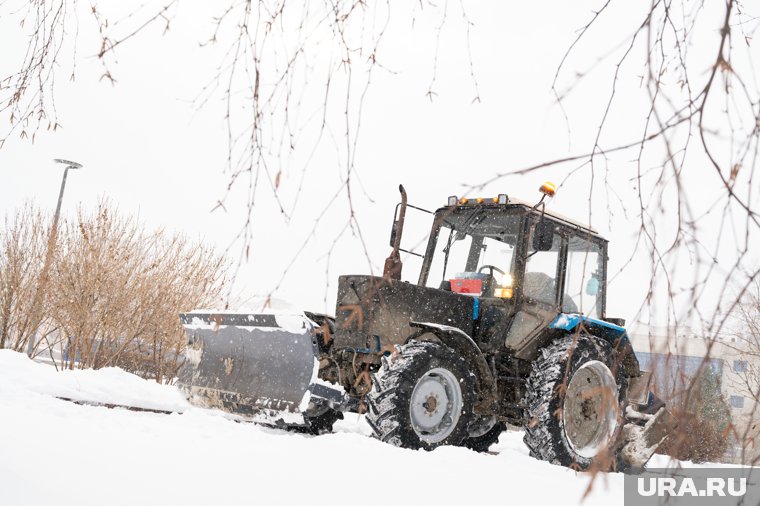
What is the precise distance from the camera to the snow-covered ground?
10.7 ft

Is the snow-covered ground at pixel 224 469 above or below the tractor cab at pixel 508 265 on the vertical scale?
below

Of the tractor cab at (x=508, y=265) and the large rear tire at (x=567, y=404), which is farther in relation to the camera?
the tractor cab at (x=508, y=265)

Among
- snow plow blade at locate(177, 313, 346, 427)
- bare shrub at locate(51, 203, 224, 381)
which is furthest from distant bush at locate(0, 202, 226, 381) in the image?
snow plow blade at locate(177, 313, 346, 427)

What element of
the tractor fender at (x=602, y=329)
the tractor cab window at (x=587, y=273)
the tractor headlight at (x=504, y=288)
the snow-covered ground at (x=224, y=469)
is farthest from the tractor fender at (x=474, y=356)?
the tractor cab window at (x=587, y=273)

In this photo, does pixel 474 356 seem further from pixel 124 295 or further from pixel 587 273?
pixel 124 295

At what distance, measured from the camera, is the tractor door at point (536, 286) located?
590 cm

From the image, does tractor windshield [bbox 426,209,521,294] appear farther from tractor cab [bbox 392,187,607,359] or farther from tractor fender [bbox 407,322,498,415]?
tractor fender [bbox 407,322,498,415]

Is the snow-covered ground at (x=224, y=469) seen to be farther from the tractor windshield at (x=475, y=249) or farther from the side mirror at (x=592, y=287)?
the side mirror at (x=592, y=287)

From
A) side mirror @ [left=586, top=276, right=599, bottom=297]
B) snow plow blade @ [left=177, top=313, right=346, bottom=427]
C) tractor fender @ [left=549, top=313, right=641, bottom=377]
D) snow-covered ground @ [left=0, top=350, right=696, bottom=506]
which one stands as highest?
side mirror @ [left=586, top=276, right=599, bottom=297]

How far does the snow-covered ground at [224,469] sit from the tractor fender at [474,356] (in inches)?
31.3

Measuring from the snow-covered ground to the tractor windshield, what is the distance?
1.92 metres

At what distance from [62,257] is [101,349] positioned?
2.25 metres

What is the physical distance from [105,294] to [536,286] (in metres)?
A: 8.48

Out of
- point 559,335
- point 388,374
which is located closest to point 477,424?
point 559,335
